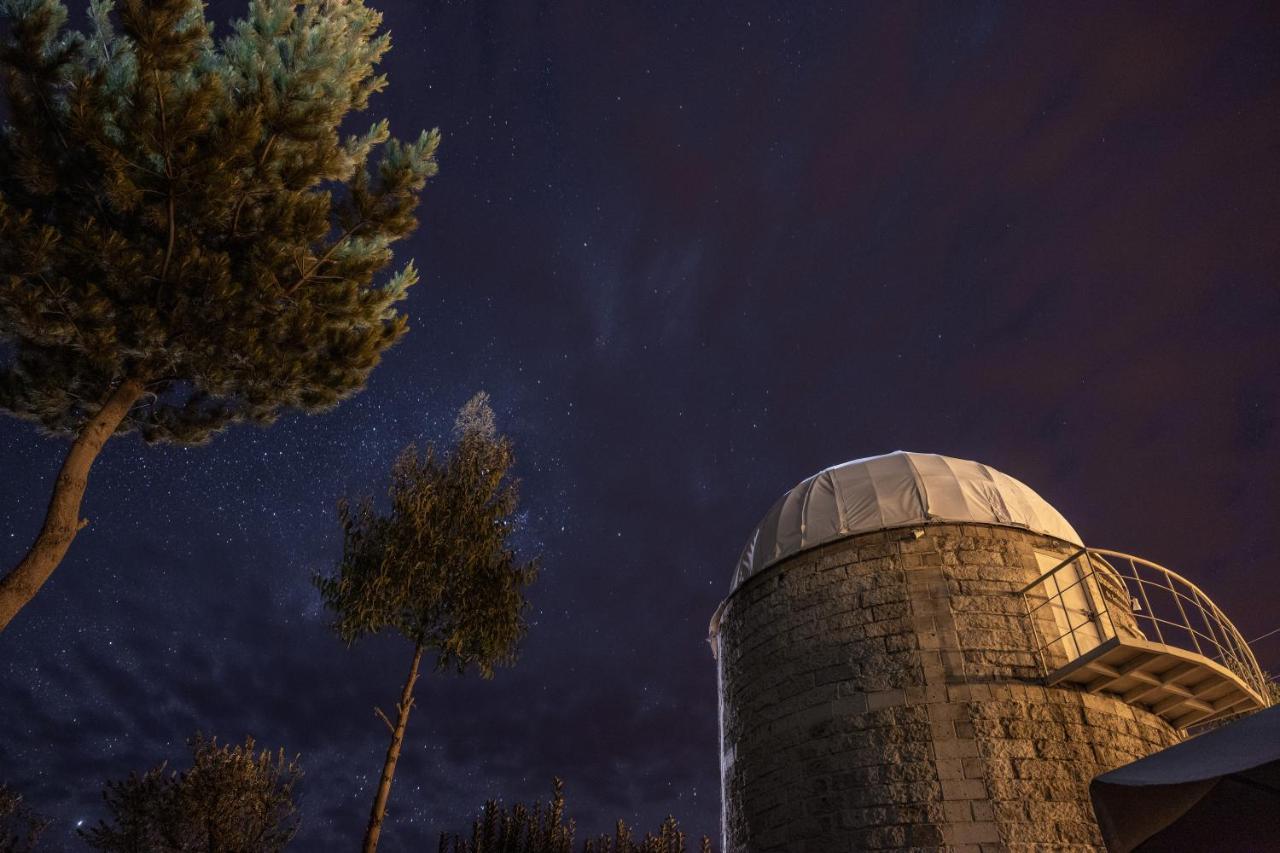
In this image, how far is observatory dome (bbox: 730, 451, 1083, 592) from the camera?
11.0 metres

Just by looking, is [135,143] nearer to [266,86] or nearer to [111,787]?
[266,86]

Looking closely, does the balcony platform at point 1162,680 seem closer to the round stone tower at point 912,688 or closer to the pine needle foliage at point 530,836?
the round stone tower at point 912,688

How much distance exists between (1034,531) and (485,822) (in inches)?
765

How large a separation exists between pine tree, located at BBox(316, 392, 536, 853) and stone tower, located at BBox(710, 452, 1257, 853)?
5.40 meters

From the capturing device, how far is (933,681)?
9.43 meters

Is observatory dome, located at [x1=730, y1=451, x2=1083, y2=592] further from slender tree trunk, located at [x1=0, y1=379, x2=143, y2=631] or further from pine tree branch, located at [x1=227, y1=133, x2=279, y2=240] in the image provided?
slender tree trunk, located at [x1=0, y1=379, x2=143, y2=631]

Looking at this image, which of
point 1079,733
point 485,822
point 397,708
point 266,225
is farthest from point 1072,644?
point 485,822

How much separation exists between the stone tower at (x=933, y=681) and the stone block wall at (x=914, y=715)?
0.07 ft

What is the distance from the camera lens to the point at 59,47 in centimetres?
715

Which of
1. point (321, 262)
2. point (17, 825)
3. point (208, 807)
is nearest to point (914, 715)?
point (321, 262)

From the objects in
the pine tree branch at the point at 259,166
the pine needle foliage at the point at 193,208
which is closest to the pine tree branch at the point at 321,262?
the pine needle foliage at the point at 193,208

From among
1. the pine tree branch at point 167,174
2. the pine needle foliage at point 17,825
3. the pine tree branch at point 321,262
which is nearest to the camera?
the pine tree branch at point 167,174

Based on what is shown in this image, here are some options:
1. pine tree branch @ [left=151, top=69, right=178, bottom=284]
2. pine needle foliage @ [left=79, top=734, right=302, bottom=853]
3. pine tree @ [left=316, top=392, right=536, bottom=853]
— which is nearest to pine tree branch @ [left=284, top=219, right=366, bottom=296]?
pine tree branch @ [left=151, top=69, right=178, bottom=284]

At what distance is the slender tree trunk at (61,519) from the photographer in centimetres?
654
